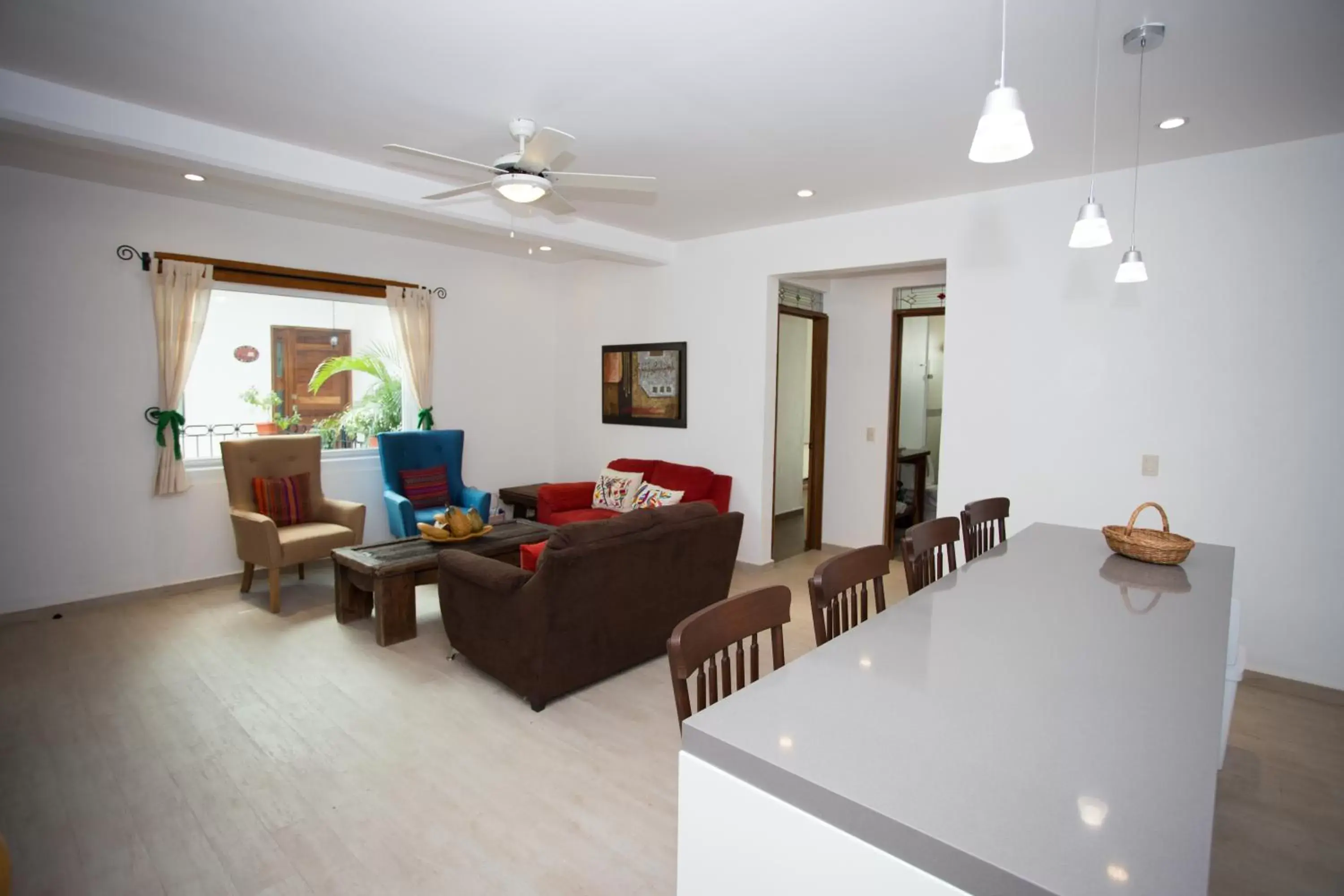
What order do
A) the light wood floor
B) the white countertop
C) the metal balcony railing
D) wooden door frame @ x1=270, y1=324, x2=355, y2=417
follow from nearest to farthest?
1. the white countertop
2. the light wood floor
3. the metal balcony railing
4. wooden door frame @ x1=270, y1=324, x2=355, y2=417

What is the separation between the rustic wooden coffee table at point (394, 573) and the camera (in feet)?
11.9

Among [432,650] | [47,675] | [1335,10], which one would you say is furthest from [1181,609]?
[47,675]

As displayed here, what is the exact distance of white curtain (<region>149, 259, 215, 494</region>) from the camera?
4.31 metres

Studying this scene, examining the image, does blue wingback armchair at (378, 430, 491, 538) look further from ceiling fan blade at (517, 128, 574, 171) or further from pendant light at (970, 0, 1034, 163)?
pendant light at (970, 0, 1034, 163)

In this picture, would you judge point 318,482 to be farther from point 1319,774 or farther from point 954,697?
point 1319,774

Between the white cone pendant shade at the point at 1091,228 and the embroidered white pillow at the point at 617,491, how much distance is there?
3727 mm

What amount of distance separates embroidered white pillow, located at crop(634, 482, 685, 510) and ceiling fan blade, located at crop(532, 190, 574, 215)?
226 centimetres

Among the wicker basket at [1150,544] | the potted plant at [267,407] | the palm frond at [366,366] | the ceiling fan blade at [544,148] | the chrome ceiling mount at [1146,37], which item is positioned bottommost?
the wicker basket at [1150,544]

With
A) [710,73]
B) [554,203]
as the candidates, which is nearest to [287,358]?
[554,203]

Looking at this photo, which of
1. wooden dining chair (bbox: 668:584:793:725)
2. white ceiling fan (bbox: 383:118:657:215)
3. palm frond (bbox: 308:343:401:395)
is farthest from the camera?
palm frond (bbox: 308:343:401:395)

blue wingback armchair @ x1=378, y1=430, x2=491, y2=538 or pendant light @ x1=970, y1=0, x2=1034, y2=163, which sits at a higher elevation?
pendant light @ x1=970, y1=0, x2=1034, y2=163

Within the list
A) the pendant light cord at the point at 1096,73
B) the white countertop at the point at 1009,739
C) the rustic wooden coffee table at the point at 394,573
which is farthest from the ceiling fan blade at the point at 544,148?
the white countertop at the point at 1009,739

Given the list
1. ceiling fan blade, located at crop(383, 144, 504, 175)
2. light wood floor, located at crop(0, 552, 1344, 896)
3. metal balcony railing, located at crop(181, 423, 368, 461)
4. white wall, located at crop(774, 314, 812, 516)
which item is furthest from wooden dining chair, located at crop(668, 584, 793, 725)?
white wall, located at crop(774, 314, 812, 516)

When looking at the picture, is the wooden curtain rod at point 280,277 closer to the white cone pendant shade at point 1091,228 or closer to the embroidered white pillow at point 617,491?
the embroidered white pillow at point 617,491
